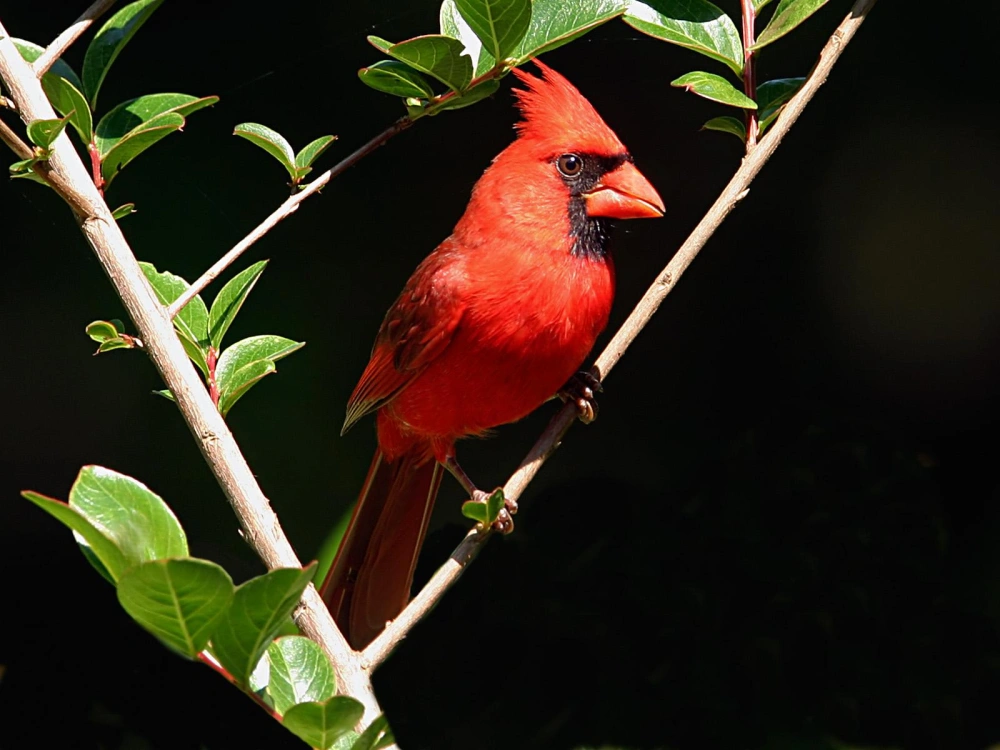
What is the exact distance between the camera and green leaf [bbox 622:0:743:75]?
1424mm

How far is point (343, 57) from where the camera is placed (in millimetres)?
2973

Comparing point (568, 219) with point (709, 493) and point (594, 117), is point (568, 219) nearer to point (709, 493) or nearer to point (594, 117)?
point (594, 117)

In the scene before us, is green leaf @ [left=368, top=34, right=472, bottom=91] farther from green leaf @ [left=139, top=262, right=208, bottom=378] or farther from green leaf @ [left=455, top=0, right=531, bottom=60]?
green leaf @ [left=139, top=262, right=208, bottom=378]

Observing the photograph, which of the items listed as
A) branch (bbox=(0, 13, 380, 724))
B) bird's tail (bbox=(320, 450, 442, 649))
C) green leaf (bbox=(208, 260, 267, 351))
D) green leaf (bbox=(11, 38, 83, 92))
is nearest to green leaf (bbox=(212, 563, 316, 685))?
branch (bbox=(0, 13, 380, 724))

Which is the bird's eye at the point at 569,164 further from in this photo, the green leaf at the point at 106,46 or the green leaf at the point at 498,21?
the green leaf at the point at 106,46

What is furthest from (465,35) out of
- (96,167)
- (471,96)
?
(96,167)

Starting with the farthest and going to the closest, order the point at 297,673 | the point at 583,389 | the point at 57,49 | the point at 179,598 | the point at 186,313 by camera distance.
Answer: the point at 583,389
the point at 186,313
the point at 57,49
the point at 297,673
the point at 179,598

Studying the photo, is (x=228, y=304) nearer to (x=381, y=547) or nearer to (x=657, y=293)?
(x=657, y=293)

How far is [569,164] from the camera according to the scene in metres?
1.90

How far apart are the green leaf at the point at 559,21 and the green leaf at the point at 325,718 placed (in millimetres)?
772

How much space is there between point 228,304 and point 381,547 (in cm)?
84

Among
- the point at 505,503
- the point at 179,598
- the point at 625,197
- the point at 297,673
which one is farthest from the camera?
the point at 625,197

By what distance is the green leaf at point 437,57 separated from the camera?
123cm

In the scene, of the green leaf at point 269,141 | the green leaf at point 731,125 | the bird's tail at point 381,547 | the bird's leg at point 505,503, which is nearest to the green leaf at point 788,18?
the green leaf at point 731,125
